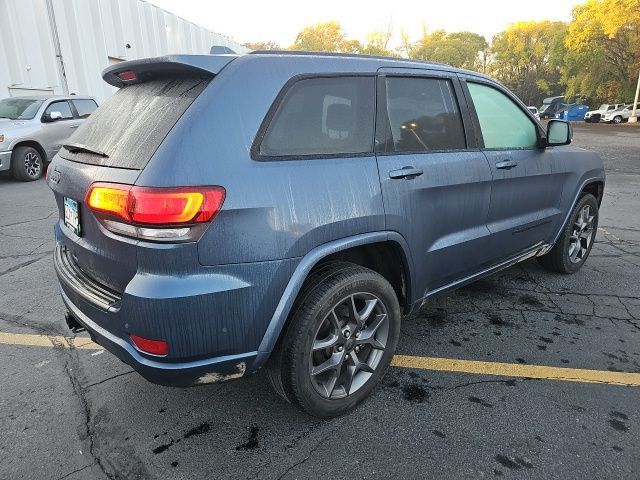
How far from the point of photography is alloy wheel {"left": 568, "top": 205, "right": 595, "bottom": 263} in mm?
4387

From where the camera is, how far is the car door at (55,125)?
10.2 m

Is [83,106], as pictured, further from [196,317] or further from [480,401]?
[480,401]

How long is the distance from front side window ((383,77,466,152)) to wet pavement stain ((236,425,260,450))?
64.4 inches

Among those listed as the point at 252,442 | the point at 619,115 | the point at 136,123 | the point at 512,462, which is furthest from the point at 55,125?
the point at 619,115

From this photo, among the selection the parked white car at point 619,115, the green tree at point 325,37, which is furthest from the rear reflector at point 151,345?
the green tree at point 325,37

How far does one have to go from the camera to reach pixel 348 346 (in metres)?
2.43

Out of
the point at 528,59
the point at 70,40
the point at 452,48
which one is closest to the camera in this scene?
the point at 70,40

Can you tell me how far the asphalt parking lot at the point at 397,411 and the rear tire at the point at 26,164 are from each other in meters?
7.51

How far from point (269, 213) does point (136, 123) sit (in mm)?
797

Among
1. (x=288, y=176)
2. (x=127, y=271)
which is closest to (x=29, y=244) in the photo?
(x=127, y=271)

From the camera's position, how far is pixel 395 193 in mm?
2473

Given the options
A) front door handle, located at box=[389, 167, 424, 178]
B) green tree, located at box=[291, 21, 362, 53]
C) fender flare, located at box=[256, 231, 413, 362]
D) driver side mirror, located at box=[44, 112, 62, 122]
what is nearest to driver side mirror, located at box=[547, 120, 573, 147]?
front door handle, located at box=[389, 167, 424, 178]

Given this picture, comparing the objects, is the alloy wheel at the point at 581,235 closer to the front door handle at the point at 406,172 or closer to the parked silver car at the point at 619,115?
the front door handle at the point at 406,172

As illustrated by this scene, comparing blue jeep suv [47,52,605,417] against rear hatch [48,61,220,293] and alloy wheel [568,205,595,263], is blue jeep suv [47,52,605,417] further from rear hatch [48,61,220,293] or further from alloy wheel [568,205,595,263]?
alloy wheel [568,205,595,263]
